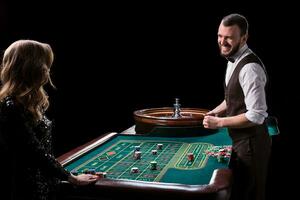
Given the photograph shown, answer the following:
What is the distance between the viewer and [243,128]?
253cm

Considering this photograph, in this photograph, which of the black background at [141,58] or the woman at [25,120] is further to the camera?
the black background at [141,58]

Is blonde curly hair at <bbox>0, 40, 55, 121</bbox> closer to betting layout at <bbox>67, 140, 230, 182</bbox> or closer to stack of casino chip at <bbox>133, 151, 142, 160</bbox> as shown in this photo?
betting layout at <bbox>67, 140, 230, 182</bbox>

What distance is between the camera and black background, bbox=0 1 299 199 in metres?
4.50

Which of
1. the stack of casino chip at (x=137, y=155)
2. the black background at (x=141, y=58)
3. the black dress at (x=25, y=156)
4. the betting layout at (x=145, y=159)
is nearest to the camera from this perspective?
the black dress at (x=25, y=156)

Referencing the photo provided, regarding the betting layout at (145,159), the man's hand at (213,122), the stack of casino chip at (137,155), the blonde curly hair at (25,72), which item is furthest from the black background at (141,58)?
the blonde curly hair at (25,72)

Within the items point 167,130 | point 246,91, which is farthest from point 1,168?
point 167,130

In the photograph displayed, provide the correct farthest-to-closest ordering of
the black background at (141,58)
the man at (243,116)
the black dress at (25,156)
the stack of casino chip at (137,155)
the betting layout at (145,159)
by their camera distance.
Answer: the black background at (141,58) → the stack of casino chip at (137,155) → the man at (243,116) → the betting layout at (145,159) → the black dress at (25,156)

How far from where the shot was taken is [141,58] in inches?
199

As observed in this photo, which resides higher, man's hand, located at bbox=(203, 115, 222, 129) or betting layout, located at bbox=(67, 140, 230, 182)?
man's hand, located at bbox=(203, 115, 222, 129)

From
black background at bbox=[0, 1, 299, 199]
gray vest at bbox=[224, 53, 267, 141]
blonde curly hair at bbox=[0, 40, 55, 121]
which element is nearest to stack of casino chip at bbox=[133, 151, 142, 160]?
gray vest at bbox=[224, 53, 267, 141]

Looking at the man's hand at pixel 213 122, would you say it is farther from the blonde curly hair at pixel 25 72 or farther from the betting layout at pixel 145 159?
the blonde curly hair at pixel 25 72

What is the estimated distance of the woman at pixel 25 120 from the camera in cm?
163

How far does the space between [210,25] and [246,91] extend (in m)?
2.45

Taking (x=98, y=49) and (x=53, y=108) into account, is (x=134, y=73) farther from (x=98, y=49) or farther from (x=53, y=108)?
(x=53, y=108)
